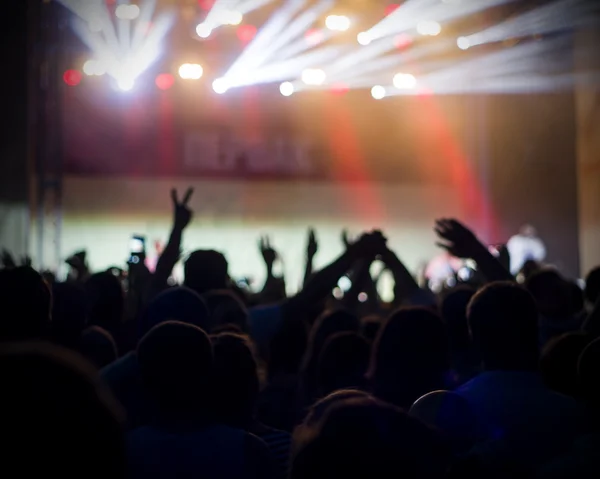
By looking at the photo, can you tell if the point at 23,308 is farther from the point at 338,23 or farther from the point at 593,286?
the point at 338,23

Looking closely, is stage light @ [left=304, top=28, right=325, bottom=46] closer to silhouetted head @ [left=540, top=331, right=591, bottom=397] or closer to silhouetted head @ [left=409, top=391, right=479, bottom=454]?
silhouetted head @ [left=540, top=331, right=591, bottom=397]

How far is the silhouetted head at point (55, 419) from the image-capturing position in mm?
801

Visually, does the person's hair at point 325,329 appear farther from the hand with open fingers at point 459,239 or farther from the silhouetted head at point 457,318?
the hand with open fingers at point 459,239

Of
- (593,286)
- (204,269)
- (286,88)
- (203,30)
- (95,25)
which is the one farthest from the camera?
(286,88)

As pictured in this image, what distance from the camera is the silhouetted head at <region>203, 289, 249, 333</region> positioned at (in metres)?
3.14

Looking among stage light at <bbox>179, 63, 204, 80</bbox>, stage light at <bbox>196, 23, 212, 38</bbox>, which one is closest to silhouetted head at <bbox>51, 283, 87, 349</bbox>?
stage light at <bbox>196, 23, 212, 38</bbox>

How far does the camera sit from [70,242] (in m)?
12.8

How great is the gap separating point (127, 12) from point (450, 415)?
10.7m

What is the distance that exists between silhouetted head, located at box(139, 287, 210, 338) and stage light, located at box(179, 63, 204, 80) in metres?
10.3

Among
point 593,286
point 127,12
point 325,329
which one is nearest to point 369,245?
point 325,329

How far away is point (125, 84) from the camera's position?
12.3m

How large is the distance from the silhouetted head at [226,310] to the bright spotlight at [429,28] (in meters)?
9.09

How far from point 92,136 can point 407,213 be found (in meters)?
5.68

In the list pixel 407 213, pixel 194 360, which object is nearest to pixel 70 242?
pixel 407 213
